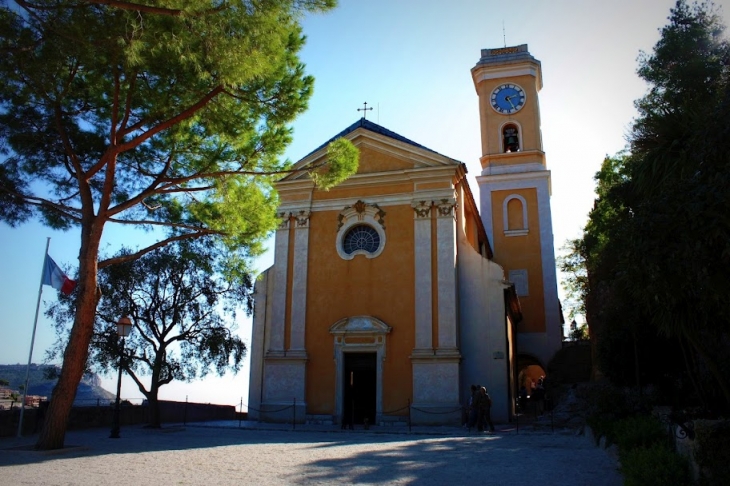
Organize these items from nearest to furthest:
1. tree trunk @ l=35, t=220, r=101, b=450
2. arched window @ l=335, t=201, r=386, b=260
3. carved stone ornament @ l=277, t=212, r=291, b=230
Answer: tree trunk @ l=35, t=220, r=101, b=450 → arched window @ l=335, t=201, r=386, b=260 → carved stone ornament @ l=277, t=212, r=291, b=230

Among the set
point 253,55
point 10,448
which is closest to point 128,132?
point 253,55

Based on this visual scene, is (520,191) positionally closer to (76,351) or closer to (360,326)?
(360,326)

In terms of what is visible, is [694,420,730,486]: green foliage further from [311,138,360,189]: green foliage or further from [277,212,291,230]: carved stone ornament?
[277,212,291,230]: carved stone ornament

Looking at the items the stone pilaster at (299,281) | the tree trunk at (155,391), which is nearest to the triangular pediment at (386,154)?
the stone pilaster at (299,281)

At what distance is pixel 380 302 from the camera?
73.3ft

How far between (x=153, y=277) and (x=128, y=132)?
9352 millimetres

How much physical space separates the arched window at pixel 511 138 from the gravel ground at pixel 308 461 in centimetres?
2120

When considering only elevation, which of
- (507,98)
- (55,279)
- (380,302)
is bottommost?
(55,279)

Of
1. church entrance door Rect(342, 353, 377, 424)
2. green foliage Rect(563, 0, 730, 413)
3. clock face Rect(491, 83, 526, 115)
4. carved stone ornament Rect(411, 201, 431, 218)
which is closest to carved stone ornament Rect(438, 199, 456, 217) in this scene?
carved stone ornament Rect(411, 201, 431, 218)

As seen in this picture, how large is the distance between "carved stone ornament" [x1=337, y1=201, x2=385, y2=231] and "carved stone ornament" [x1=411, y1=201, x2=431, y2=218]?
1362 millimetres

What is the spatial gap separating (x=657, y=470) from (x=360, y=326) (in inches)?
642

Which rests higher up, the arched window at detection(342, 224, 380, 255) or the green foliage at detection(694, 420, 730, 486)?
the arched window at detection(342, 224, 380, 255)

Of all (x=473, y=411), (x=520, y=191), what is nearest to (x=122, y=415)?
(x=473, y=411)

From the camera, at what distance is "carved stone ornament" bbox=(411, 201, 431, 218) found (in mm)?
22766
